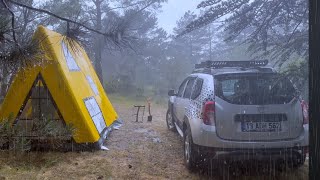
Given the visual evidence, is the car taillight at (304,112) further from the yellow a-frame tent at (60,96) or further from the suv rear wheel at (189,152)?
the yellow a-frame tent at (60,96)

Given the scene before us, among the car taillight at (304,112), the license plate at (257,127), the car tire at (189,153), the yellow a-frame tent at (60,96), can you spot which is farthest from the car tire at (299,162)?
the yellow a-frame tent at (60,96)

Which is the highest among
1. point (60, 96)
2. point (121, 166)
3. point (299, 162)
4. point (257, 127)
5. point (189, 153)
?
point (60, 96)

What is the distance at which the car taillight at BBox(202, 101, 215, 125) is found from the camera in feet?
15.0

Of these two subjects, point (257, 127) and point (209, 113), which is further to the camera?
point (209, 113)

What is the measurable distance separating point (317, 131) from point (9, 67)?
2782 mm

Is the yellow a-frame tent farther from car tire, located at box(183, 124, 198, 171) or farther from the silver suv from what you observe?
the silver suv

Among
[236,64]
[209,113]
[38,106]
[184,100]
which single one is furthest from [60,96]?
[236,64]

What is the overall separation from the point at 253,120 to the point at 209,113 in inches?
24.5

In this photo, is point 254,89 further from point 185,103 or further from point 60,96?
point 60,96

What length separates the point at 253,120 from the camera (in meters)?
4.47

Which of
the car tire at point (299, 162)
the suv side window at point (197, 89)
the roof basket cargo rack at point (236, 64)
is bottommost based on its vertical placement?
the car tire at point (299, 162)

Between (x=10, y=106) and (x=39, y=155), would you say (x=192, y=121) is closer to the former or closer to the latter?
(x=39, y=155)

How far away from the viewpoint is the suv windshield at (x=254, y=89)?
4.53 metres

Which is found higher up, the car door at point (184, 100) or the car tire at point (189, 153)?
the car door at point (184, 100)
